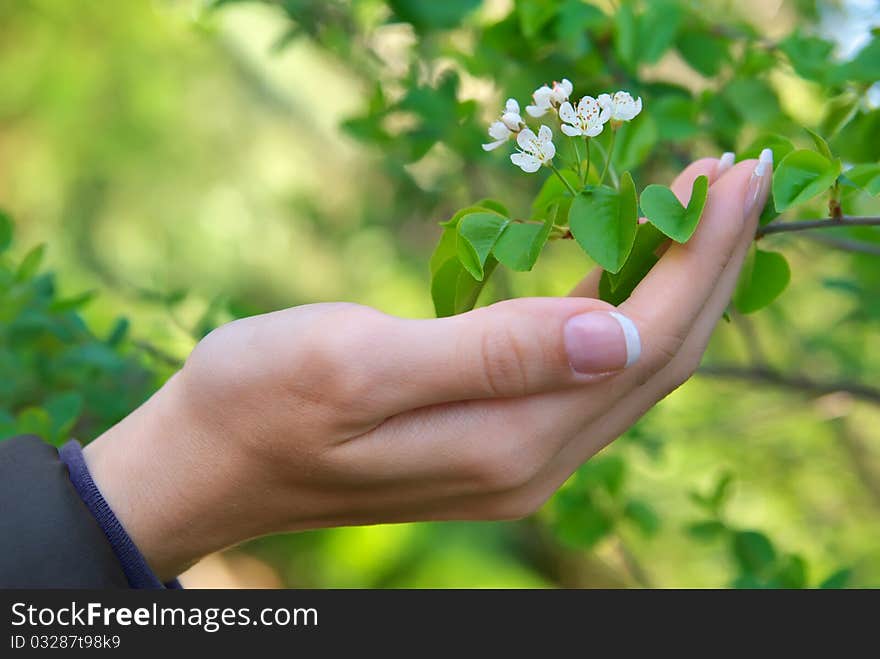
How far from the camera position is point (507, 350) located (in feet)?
1.57

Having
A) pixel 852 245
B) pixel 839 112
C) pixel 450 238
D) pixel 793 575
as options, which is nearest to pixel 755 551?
pixel 793 575

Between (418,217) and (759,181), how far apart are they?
1.17 meters

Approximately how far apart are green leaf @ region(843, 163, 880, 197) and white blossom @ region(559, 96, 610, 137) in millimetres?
152

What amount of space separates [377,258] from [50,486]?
4.68 ft

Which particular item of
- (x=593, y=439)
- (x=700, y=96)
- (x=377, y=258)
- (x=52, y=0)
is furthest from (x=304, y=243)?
(x=593, y=439)

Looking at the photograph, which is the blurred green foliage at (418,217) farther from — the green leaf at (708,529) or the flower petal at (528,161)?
the flower petal at (528,161)

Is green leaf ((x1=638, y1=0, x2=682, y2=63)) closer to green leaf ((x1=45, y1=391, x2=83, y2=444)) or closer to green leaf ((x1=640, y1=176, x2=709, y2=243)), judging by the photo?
green leaf ((x1=640, y1=176, x2=709, y2=243))

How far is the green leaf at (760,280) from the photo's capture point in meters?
0.55

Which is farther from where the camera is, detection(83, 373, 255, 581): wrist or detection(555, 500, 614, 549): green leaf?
detection(555, 500, 614, 549): green leaf

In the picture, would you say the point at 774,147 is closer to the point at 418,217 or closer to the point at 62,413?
the point at 62,413

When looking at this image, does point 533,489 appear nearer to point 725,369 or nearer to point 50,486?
point 50,486

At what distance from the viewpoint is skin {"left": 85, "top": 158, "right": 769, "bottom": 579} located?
Result: 490 mm

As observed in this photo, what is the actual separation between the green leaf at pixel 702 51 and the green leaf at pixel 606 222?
15.5 inches

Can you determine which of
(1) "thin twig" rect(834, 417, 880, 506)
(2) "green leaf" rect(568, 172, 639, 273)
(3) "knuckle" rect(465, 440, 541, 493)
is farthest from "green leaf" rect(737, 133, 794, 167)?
(1) "thin twig" rect(834, 417, 880, 506)
